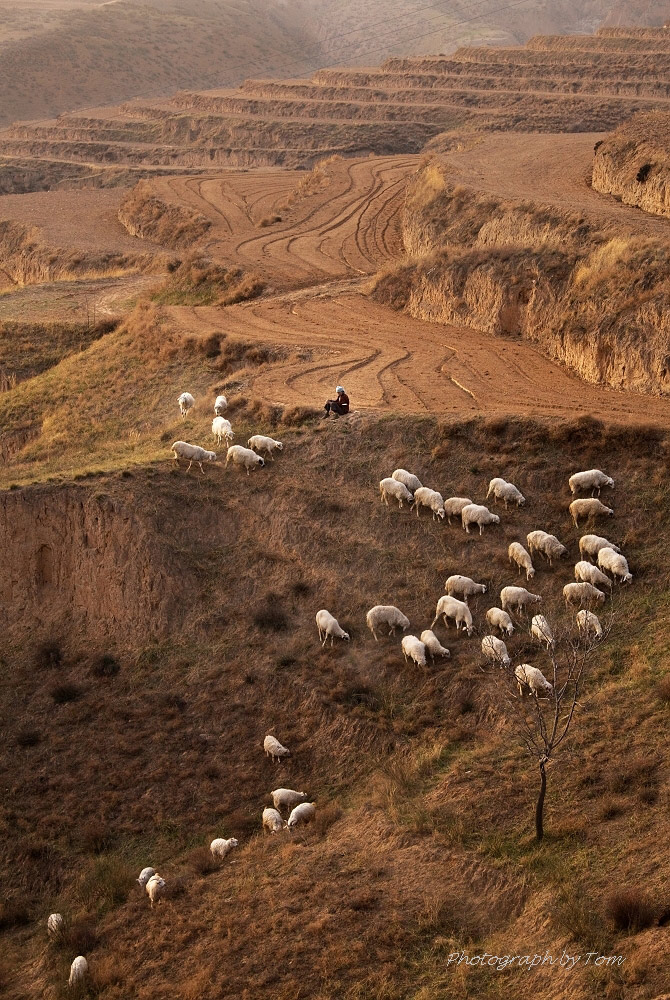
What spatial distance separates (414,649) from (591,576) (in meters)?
3.87

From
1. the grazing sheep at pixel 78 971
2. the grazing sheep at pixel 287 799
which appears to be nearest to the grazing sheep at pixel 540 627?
the grazing sheep at pixel 287 799

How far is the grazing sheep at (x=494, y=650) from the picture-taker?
20000 mm

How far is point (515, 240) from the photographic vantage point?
34.9m

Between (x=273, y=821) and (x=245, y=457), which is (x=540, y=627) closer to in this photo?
(x=273, y=821)

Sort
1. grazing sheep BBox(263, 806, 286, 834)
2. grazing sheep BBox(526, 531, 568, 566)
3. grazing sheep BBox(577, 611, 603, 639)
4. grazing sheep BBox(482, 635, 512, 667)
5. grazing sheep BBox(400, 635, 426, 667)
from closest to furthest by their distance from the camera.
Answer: grazing sheep BBox(263, 806, 286, 834) → grazing sheep BBox(577, 611, 603, 639) → grazing sheep BBox(482, 635, 512, 667) → grazing sheep BBox(400, 635, 426, 667) → grazing sheep BBox(526, 531, 568, 566)

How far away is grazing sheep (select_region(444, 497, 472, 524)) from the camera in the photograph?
929 inches

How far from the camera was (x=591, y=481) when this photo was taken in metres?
23.3

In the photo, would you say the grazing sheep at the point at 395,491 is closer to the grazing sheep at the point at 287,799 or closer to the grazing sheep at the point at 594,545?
the grazing sheep at the point at 594,545

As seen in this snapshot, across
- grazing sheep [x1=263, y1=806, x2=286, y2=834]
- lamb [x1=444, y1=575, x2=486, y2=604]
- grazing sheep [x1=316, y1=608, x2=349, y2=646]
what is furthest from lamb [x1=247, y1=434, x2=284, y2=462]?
grazing sheep [x1=263, y1=806, x2=286, y2=834]

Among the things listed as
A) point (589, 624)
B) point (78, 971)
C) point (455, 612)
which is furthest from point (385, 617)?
point (78, 971)

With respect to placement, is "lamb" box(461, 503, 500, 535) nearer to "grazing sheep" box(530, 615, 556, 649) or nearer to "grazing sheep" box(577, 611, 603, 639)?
"grazing sheep" box(530, 615, 556, 649)

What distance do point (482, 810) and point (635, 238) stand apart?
1908 cm

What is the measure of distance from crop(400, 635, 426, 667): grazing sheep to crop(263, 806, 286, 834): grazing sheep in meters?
4.08

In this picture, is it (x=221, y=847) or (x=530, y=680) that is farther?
(x=530, y=680)
